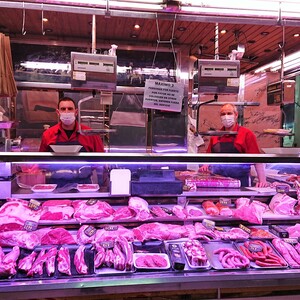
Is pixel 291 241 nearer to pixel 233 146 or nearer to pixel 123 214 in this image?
pixel 123 214

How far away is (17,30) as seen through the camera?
20.3 ft

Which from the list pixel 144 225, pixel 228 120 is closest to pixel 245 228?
pixel 144 225

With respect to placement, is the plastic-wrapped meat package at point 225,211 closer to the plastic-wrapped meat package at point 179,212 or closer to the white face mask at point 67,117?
the plastic-wrapped meat package at point 179,212

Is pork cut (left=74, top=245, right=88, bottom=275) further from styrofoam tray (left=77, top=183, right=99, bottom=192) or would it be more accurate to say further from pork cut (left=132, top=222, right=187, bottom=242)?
styrofoam tray (left=77, top=183, right=99, bottom=192)

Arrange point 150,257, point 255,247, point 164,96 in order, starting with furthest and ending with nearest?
1. point 164,96
2. point 255,247
3. point 150,257

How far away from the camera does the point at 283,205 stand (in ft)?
9.57

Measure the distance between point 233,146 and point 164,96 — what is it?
198cm

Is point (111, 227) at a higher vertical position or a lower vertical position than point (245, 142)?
lower

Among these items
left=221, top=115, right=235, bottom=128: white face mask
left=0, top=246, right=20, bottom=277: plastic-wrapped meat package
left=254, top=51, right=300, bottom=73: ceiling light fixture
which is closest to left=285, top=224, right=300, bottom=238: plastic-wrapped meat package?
left=221, top=115, right=235, bottom=128: white face mask

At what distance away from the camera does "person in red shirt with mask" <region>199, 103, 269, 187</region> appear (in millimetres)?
3137

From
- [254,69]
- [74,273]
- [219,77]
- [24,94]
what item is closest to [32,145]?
[24,94]

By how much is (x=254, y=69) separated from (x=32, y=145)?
6097mm

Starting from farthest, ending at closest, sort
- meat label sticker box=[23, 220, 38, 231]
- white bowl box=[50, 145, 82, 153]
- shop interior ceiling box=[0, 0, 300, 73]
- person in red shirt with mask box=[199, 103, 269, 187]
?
1. shop interior ceiling box=[0, 0, 300, 73]
2. person in red shirt with mask box=[199, 103, 269, 187]
3. white bowl box=[50, 145, 82, 153]
4. meat label sticker box=[23, 220, 38, 231]

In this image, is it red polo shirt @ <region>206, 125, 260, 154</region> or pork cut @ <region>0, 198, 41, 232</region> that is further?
red polo shirt @ <region>206, 125, 260, 154</region>
